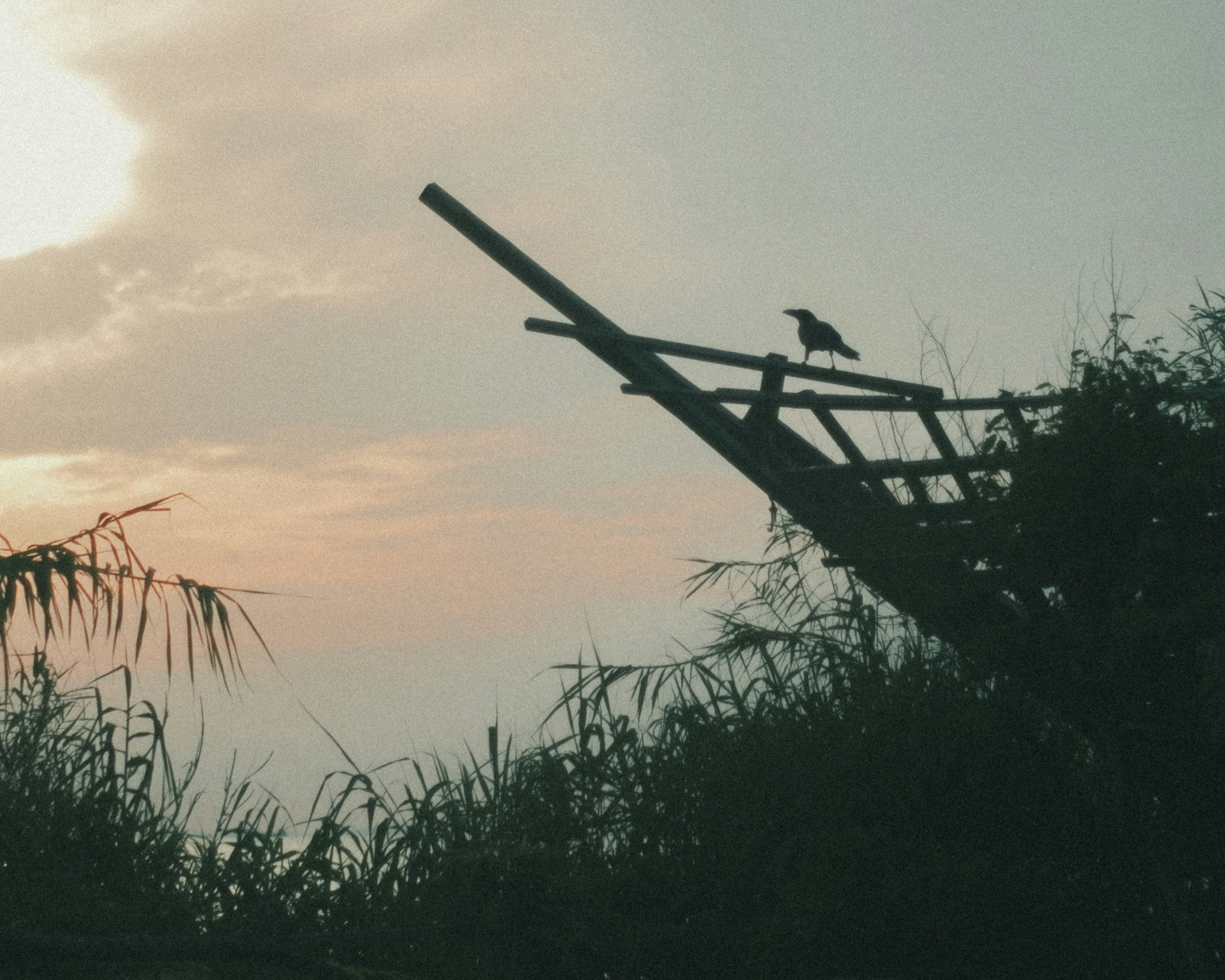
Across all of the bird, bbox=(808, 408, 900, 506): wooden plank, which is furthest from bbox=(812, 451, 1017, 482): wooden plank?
the bird

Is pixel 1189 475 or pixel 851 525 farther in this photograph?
pixel 851 525

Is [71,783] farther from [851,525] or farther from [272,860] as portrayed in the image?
[851,525]

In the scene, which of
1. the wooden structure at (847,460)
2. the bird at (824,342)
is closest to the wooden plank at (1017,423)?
the wooden structure at (847,460)

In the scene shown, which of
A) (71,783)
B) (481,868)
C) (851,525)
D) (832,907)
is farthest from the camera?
(851,525)

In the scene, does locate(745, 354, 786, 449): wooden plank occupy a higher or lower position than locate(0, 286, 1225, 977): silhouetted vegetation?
higher

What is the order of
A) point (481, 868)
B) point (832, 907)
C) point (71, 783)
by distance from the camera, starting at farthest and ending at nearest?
point (71, 783) → point (832, 907) → point (481, 868)

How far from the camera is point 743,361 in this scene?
771 cm

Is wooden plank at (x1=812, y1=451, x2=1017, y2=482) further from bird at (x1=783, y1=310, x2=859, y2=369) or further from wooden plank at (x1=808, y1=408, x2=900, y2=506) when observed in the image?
bird at (x1=783, y1=310, x2=859, y2=369)

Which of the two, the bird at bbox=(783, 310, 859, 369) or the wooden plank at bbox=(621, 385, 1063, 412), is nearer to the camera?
the wooden plank at bbox=(621, 385, 1063, 412)

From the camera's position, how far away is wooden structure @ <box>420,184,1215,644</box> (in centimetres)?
751

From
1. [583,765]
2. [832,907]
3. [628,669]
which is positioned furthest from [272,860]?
[832,907]

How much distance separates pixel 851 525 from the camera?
7.93m

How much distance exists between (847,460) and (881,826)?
233 centimetres

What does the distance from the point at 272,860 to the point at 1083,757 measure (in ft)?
16.9
